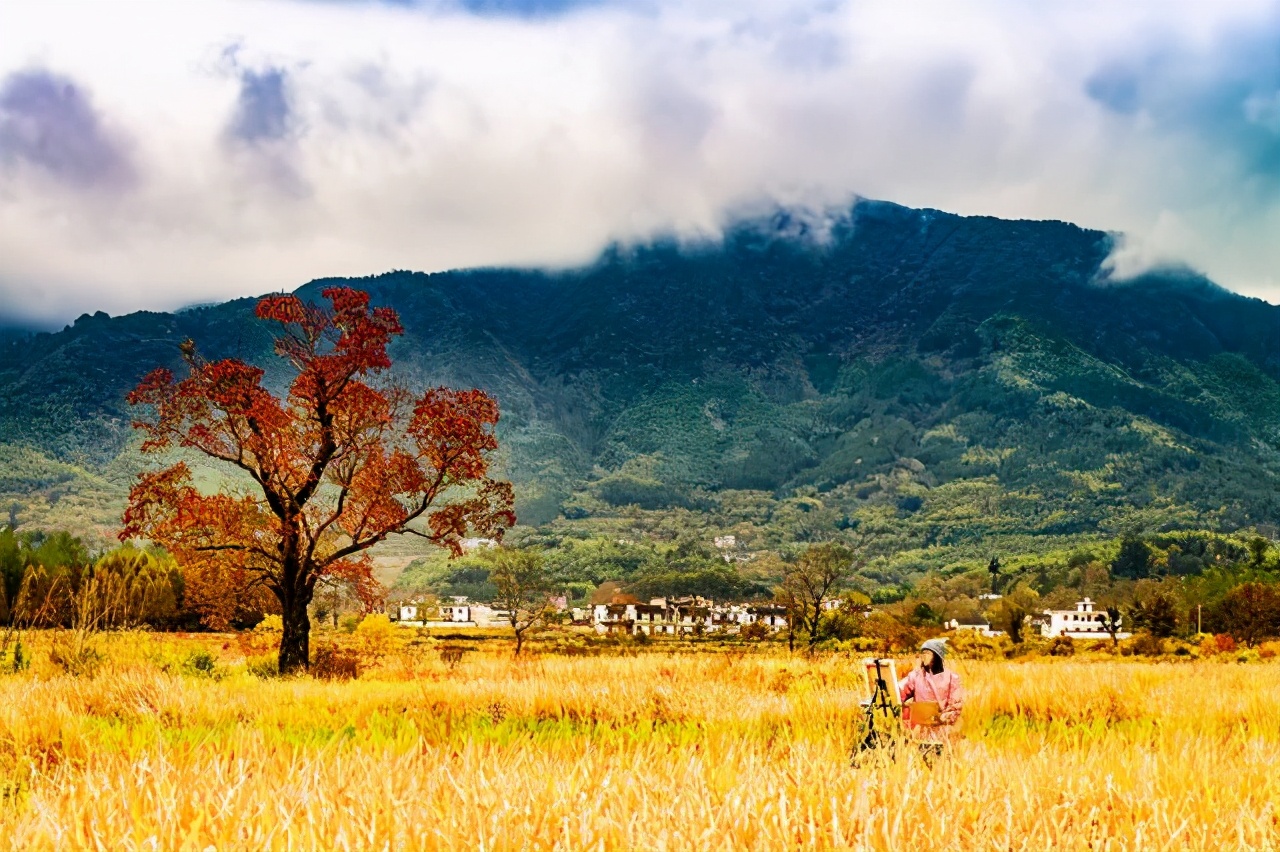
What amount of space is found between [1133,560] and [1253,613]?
136817mm

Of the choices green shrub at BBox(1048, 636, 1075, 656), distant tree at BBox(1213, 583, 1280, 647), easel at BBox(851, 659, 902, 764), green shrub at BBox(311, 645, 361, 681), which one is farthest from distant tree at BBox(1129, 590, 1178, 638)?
easel at BBox(851, 659, 902, 764)

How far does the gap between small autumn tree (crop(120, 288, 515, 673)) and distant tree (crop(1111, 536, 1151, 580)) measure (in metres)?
Result: 192

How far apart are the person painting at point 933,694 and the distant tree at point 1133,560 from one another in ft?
650

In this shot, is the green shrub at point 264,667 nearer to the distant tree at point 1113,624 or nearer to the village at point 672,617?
the distant tree at point 1113,624

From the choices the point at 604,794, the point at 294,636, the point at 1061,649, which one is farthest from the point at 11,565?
the point at 604,794

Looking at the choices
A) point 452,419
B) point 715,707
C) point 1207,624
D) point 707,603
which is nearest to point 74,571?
point 452,419

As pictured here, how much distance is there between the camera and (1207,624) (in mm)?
80562

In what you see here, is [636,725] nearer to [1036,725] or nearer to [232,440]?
[1036,725]

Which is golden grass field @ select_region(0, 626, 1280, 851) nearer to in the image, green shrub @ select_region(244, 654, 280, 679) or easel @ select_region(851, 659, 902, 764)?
easel @ select_region(851, 659, 902, 764)

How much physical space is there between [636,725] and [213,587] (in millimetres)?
11942

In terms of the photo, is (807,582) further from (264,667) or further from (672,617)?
(672,617)

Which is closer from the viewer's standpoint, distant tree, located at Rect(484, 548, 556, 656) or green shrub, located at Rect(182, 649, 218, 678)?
green shrub, located at Rect(182, 649, 218, 678)

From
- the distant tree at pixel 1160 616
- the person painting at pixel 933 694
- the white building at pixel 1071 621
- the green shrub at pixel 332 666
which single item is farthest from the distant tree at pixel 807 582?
the white building at pixel 1071 621

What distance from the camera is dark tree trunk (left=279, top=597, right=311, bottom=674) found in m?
17.5
